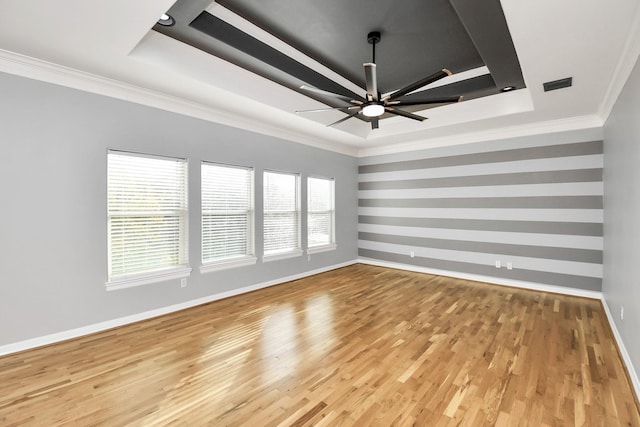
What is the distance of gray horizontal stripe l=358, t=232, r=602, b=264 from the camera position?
435cm

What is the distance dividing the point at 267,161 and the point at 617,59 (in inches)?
169

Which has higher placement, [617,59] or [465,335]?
[617,59]

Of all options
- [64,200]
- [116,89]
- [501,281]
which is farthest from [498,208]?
[64,200]

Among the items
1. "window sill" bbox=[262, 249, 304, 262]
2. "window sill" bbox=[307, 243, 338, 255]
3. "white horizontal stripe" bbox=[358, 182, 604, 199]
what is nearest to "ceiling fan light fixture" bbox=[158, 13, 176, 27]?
"window sill" bbox=[262, 249, 304, 262]

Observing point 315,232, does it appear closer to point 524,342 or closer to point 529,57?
point 524,342

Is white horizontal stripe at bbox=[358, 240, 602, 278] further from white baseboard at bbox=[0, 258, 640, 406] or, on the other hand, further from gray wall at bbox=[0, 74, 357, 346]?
gray wall at bbox=[0, 74, 357, 346]

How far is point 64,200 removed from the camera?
295 cm

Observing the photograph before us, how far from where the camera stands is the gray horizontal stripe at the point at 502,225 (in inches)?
171

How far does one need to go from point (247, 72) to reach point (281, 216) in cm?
246

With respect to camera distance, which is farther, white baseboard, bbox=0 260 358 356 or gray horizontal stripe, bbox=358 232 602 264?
gray horizontal stripe, bbox=358 232 602 264

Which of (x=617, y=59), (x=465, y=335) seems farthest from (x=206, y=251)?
(x=617, y=59)

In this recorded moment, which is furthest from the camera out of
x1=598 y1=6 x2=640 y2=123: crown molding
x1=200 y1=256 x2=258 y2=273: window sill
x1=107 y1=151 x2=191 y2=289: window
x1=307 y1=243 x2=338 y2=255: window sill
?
x1=307 y1=243 x2=338 y2=255: window sill

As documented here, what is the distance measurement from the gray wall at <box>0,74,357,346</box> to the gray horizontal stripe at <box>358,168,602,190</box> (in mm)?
4151

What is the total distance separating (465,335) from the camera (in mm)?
3072
